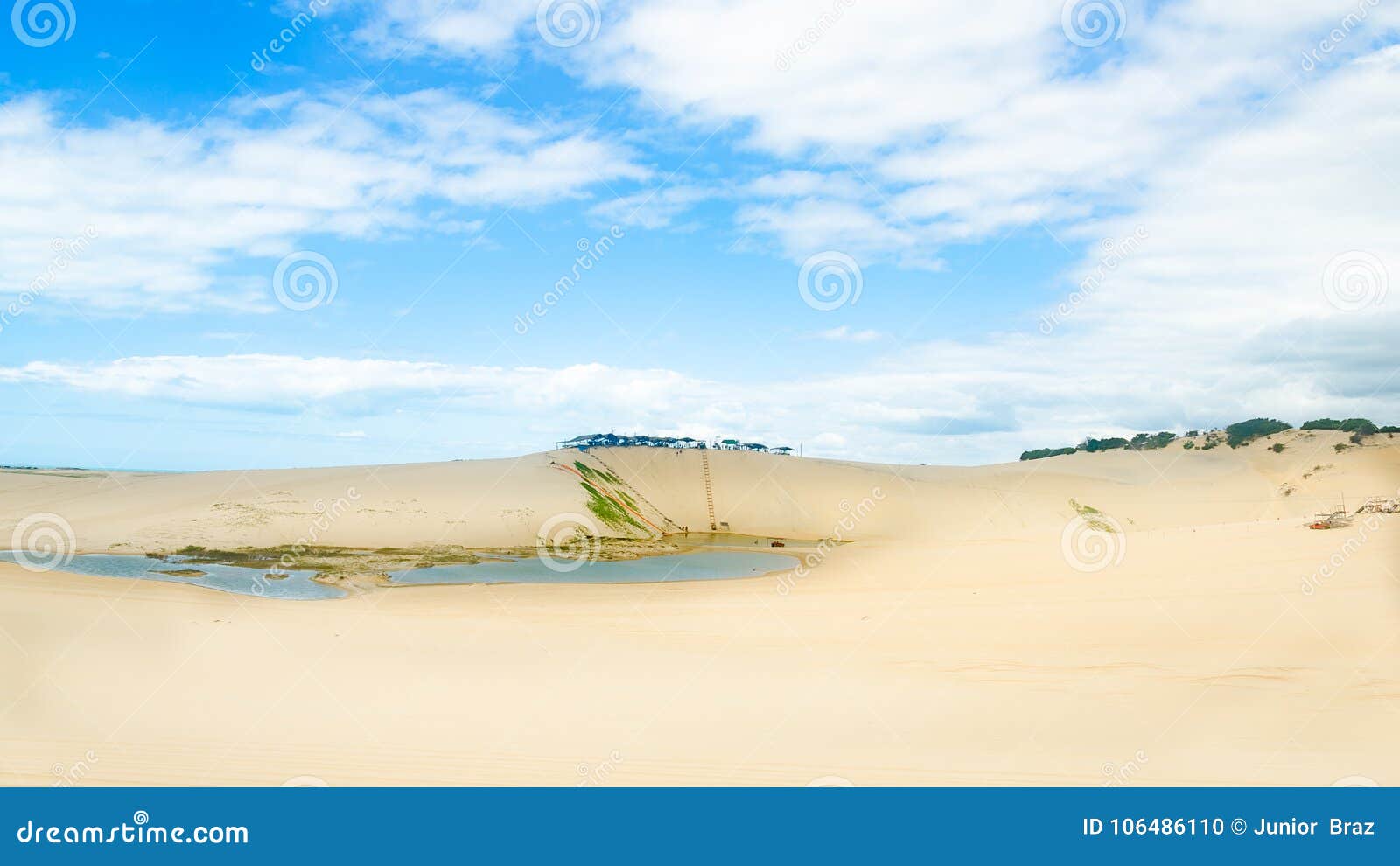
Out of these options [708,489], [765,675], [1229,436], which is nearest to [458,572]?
[765,675]

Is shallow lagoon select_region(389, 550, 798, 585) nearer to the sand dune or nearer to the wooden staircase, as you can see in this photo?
the sand dune

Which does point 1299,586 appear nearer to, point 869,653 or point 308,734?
point 869,653

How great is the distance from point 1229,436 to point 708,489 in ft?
118

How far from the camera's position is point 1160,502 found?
146 feet

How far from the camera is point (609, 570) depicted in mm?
25547

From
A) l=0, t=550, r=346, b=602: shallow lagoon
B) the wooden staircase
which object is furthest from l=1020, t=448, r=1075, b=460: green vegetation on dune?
l=0, t=550, r=346, b=602: shallow lagoon

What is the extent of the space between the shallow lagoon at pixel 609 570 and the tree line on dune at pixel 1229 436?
1540 inches

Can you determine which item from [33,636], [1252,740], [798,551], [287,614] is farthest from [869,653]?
[798,551]

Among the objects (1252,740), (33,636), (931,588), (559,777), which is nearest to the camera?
(559,777)

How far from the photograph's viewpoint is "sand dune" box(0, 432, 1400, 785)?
834 cm

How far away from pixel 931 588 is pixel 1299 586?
23.7 ft

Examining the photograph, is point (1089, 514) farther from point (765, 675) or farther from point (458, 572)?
point (765, 675)

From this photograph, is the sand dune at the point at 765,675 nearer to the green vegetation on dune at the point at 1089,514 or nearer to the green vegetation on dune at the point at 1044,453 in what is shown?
the green vegetation on dune at the point at 1089,514

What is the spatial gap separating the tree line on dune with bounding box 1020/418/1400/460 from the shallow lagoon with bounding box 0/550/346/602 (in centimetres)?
5239
